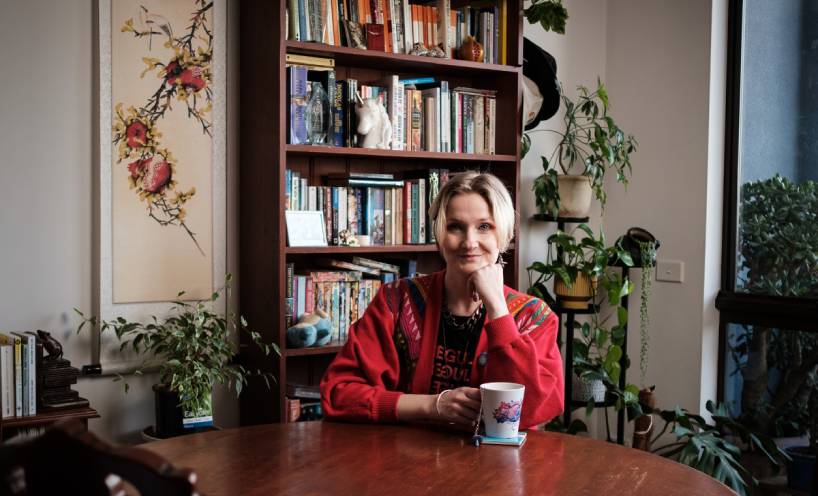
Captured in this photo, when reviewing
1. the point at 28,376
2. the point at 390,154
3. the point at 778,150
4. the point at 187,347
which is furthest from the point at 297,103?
the point at 778,150

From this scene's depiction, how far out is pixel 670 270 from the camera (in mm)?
3637

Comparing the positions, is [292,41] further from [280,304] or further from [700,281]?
[700,281]

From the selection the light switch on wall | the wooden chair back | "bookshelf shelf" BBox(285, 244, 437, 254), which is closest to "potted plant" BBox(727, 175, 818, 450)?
the light switch on wall

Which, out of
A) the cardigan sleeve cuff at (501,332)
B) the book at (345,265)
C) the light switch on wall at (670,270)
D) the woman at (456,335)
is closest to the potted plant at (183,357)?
the book at (345,265)

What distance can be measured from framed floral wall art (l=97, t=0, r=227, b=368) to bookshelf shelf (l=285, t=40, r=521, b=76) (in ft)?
1.23

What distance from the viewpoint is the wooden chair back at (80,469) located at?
2.41ft

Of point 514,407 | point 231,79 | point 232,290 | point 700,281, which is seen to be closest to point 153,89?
point 231,79

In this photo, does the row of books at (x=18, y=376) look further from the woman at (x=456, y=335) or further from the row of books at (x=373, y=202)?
the woman at (x=456, y=335)

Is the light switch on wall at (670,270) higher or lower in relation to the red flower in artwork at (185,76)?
lower

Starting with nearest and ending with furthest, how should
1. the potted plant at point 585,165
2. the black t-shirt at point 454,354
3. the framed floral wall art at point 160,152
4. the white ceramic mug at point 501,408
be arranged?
the white ceramic mug at point 501,408
the black t-shirt at point 454,354
the framed floral wall art at point 160,152
the potted plant at point 585,165

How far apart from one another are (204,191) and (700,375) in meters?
2.15

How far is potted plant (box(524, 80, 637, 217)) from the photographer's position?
11.7ft

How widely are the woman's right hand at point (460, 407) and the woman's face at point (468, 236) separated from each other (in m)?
0.36

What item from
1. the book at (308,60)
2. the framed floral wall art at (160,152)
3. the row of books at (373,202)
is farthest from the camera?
the row of books at (373,202)
